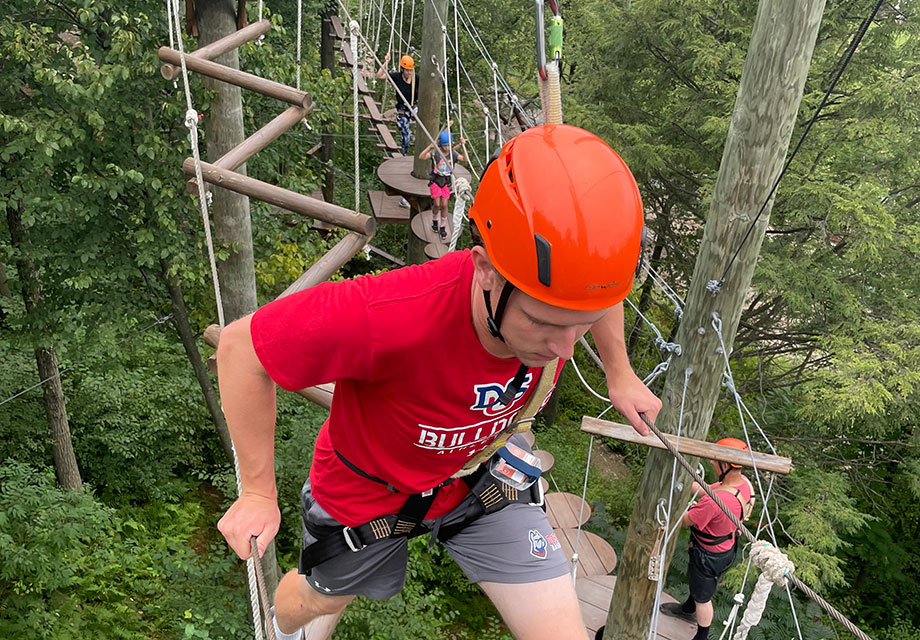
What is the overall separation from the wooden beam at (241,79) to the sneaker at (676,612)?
4.80 m

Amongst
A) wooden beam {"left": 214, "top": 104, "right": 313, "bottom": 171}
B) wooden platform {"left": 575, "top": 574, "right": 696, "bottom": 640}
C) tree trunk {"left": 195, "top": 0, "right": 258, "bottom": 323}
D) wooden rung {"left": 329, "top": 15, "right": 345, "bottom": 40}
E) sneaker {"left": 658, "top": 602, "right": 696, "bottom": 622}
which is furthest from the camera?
wooden rung {"left": 329, "top": 15, "right": 345, "bottom": 40}

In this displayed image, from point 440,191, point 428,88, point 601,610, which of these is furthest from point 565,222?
point 428,88

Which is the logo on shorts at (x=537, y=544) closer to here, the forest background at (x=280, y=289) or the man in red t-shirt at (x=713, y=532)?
the man in red t-shirt at (x=713, y=532)

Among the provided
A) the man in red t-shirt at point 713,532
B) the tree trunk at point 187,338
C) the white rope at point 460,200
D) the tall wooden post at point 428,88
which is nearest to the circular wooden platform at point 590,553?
the man in red t-shirt at point 713,532

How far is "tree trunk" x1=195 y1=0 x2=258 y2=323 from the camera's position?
4.77 m

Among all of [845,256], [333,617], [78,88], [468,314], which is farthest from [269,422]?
[845,256]

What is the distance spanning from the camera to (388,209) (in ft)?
32.0

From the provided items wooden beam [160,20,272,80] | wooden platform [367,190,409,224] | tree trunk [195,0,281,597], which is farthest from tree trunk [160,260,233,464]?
wooden platform [367,190,409,224]

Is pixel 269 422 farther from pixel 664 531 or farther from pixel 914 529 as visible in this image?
pixel 914 529

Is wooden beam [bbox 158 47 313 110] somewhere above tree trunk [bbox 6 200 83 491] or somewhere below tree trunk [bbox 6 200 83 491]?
above

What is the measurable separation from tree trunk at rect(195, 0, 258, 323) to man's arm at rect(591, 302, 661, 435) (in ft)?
11.5

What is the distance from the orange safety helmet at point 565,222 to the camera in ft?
4.30

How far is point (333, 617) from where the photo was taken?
2410 millimetres

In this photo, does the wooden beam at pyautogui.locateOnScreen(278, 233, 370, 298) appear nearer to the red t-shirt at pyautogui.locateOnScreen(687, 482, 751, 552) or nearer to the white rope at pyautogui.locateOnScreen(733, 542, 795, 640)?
the white rope at pyautogui.locateOnScreen(733, 542, 795, 640)
